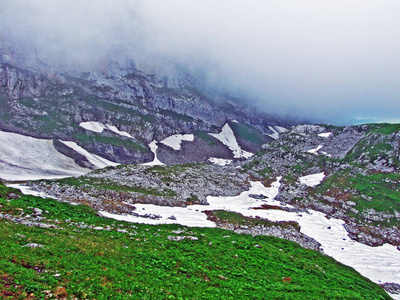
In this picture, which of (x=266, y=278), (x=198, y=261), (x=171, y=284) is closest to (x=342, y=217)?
(x=266, y=278)

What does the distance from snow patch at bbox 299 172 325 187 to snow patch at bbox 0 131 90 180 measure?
106 metres

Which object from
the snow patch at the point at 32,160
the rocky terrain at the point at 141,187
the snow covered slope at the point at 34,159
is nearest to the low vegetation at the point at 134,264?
the rocky terrain at the point at 141,187

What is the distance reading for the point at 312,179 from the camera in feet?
293

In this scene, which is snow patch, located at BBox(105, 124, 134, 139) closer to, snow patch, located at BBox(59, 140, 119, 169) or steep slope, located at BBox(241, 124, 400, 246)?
snow patch, located at BBox(59, 140, 119, 169)

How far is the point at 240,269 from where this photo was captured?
20359mm

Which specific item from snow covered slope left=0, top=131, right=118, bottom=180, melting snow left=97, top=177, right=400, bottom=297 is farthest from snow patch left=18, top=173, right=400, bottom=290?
snow covered slope left=0, top=131, right=118, bottom=180

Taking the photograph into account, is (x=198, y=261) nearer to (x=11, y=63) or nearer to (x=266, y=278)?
(x=266, y=278)

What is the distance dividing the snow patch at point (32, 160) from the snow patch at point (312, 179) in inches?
4175

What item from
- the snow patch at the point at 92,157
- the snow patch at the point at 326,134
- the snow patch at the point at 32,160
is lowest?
the snow patch at the point at 32,160

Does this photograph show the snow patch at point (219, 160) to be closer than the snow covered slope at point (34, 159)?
No

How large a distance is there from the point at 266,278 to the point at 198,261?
6.25 m

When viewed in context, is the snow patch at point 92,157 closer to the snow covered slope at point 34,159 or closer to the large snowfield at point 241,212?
the snow covered slope at point 34,159

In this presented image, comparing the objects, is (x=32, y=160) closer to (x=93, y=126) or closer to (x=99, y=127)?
(x=93, y=126)

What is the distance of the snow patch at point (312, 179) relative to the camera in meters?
84.8
